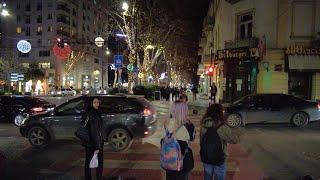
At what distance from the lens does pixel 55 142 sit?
14133mm

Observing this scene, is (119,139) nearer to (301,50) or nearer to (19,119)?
(19,119)

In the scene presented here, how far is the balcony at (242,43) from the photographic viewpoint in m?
30.1

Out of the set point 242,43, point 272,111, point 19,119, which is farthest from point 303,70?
point 19,119

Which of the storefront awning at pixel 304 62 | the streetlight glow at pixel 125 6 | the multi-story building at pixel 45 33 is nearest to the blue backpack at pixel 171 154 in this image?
the storefront awning at pixel 304 62

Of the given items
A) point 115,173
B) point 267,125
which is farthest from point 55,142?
point 267,125

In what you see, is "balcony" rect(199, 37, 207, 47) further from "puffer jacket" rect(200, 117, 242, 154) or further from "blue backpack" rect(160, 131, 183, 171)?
"blue backpack" rect(160, 131, 183, 171)

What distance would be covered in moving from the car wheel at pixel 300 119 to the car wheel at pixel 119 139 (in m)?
9.35

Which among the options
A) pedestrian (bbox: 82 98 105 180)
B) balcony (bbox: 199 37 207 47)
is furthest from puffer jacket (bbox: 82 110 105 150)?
balcony (bbox: 199 37 207 47)

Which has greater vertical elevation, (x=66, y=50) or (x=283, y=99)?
(x=66, y=50)

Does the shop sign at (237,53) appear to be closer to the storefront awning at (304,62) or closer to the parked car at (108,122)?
the storefront awning at (304,62)

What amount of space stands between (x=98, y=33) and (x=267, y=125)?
94.7 metres

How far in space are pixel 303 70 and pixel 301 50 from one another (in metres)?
1.35

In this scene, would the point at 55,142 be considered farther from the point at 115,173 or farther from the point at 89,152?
the point at 89,152

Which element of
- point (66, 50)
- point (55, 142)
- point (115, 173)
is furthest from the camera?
point (66, 50)
